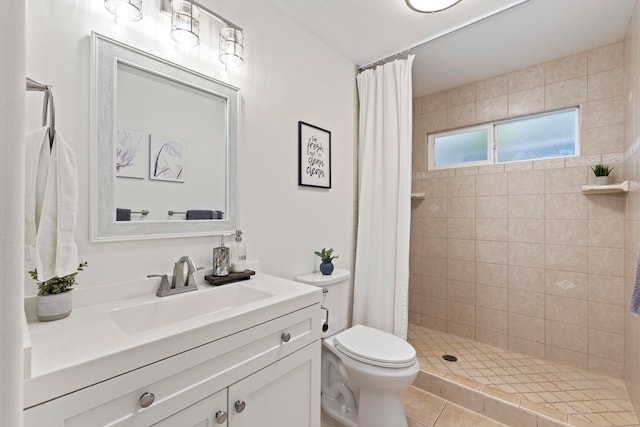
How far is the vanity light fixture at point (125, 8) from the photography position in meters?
1.05

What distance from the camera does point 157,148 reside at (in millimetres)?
1212

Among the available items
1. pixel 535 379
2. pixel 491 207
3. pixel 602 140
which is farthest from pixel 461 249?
pixel 602 140

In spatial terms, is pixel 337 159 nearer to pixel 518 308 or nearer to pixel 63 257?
pixel 63 257

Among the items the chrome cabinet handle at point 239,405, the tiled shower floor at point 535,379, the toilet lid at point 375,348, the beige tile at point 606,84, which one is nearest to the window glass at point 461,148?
the beige tile at point 606,84

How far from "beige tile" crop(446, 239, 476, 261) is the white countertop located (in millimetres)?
2002

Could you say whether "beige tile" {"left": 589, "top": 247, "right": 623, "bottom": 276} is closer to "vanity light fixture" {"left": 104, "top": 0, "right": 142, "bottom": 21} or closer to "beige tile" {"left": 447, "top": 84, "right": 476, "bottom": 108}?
"beige tile" {"left": 447, "top": 84, "right": 476, "bottom": 108}

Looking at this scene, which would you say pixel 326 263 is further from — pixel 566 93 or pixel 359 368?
pixel 566 93

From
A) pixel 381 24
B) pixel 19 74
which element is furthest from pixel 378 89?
pixel 19 74

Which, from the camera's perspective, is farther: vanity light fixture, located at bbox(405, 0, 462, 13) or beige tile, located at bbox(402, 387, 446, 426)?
beige tile, located at bbox(402, 387, 446, 426)

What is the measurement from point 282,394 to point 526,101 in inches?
109

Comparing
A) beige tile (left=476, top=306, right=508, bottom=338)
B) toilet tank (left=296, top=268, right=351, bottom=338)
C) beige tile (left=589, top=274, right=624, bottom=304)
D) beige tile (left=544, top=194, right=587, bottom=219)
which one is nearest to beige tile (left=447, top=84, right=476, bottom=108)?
beige tile (left=544, top=194, right=587, bottom=219)

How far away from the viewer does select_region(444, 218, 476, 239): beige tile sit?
8.56 ft

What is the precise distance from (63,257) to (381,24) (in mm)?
2008

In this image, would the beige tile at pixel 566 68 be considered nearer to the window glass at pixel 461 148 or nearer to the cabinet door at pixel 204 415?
the window glass at pixel 461 148
